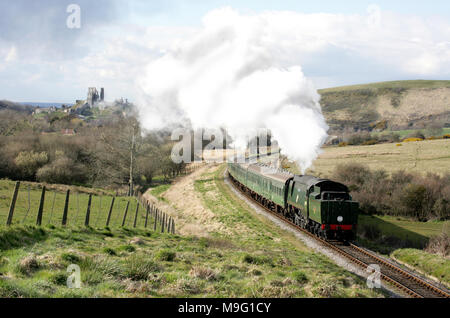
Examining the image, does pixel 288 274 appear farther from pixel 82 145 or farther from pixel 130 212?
pixel 82 145

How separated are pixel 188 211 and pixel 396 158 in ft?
126

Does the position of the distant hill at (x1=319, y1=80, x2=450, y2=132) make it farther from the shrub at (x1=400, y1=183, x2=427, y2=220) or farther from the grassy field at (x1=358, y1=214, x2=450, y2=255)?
the grassy field at (x1=358, y1=214, x2=450, y2=255)

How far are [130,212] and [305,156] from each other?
50.9 ft

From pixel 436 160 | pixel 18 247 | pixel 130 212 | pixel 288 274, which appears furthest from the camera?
pixel 436 160

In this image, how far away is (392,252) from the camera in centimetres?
2197

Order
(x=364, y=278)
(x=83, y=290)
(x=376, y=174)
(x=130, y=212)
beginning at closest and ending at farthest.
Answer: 1. (x=83, y=290)
2. (x=364, y=278)
3. (x=130, y=212)
4. (x=376, y=174)

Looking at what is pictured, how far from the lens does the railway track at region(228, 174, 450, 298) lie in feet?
44.9

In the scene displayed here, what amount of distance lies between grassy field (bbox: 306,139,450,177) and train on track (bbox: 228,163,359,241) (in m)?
18.6

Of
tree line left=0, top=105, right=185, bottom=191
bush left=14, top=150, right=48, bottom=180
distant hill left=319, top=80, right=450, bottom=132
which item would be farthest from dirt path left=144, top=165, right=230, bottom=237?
distant hill left=319, top=80, right=450, bottom=132

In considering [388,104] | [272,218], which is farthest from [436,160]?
[388,104]

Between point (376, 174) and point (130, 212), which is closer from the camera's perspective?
point (130, 212)

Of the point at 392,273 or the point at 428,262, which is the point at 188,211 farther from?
the point at 392,273

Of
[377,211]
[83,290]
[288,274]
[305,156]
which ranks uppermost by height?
[305,156]

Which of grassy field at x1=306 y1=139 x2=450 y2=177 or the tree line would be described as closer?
the tree line
